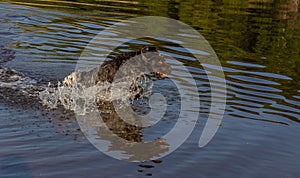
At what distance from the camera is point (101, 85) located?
10.7m

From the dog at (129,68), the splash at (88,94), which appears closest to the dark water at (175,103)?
the splash at (88,94)

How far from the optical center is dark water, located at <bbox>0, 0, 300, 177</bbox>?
7.84 m

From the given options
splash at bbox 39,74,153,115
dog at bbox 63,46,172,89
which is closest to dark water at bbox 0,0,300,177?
splash at bbox 39,74,153,115

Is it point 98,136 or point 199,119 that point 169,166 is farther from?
point 199,119

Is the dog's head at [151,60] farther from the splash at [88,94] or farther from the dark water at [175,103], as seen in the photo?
the dark water at [175,103]

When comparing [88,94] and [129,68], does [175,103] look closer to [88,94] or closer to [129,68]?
[129,68]

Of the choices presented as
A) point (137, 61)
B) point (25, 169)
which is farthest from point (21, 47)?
point (25, 169)

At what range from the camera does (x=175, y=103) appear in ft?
36.4

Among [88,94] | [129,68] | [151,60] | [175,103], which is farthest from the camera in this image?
[175,103]

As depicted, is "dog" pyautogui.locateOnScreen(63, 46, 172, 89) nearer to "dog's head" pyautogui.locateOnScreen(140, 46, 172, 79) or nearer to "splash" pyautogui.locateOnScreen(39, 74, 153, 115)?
"dog's head" pyautogui.locateOnScreen(140, 46, 172, 79)

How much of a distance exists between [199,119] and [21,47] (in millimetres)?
8467

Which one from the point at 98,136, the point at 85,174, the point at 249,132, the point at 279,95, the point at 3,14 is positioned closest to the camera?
the point at 85,174

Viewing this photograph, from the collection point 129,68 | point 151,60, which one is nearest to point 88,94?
point 129,68

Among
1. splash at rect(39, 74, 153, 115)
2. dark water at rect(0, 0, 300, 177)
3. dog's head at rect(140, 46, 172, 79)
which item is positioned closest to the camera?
dark water at rect(0, 0, 300, 177)
